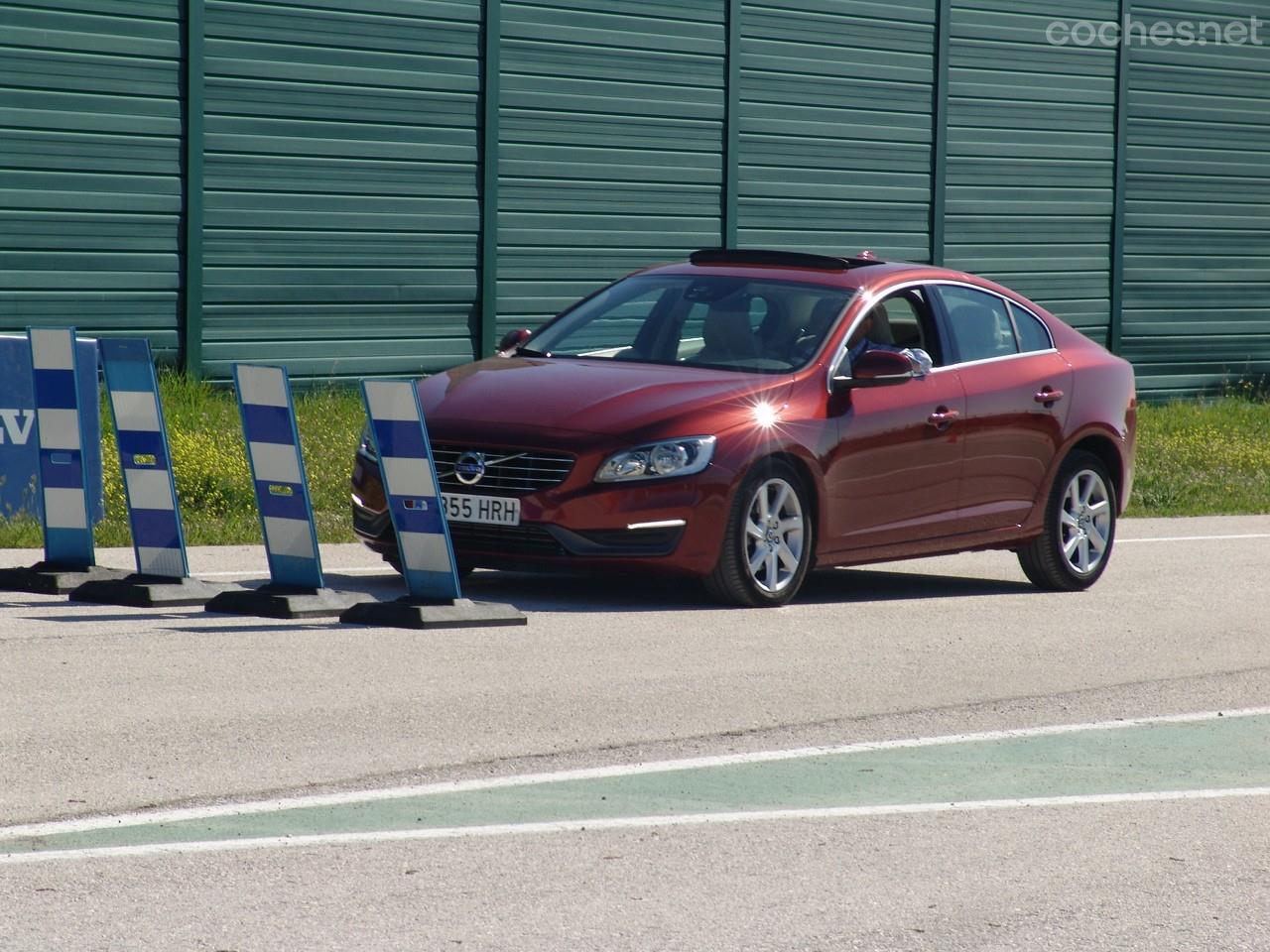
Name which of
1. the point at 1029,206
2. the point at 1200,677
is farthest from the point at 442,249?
the point at 1200,677

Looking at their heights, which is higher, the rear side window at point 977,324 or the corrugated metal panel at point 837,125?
the corrugated metal panel at point 837,125

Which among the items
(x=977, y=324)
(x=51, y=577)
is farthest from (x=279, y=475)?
(x=977, y=324)

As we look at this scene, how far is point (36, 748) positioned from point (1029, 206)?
17.3 m

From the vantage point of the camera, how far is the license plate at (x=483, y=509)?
33.4 feet

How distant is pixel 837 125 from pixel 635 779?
15.0 meters

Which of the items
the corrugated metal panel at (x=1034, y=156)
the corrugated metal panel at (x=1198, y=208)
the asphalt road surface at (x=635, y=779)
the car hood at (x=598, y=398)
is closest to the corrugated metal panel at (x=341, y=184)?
the corrugated metal panel at (x=1034, y=156)

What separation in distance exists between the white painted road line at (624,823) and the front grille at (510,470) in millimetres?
3823

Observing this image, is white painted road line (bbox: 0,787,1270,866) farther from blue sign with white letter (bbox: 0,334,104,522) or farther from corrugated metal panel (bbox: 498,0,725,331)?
corrugated metal panel (bbox: 498,0,725,331)

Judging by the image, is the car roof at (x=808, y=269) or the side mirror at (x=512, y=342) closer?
the car roof at (x=808, y=269)

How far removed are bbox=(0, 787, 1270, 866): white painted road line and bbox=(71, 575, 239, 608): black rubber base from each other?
4.21 m

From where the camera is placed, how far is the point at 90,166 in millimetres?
16266

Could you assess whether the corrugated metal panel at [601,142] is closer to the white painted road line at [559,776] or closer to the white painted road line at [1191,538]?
the white painted road line at [1191,538]

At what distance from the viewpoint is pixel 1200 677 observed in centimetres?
917

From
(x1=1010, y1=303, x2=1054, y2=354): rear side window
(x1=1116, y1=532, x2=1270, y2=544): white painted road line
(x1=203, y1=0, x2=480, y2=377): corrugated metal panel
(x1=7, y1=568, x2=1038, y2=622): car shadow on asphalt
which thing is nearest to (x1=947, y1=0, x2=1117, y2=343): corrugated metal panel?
(x1=203, y1=0, x2=480, y2=377): corrugated metal panel
